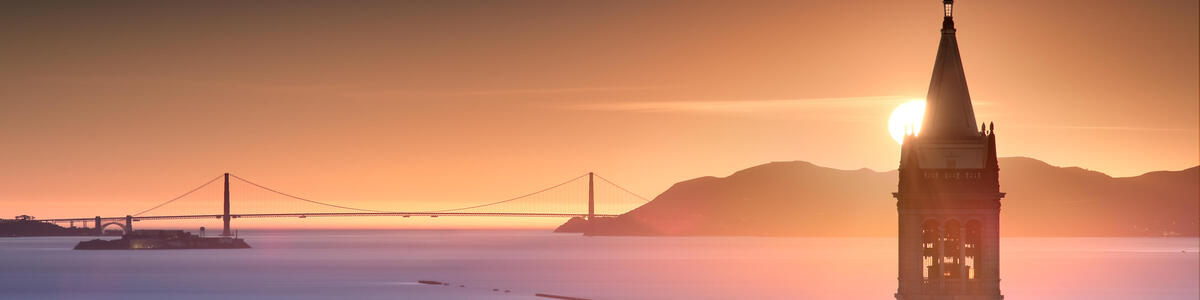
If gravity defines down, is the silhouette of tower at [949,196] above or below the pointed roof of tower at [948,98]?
below

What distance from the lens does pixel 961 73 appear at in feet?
195

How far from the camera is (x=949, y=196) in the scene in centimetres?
6025

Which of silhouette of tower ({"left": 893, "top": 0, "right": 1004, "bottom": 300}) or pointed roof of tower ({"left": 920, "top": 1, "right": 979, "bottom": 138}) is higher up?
pointed roof of tower ({"left": 920, "top": 1, "right": 979, "bottom": 138})

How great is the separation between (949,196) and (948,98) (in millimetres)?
3844

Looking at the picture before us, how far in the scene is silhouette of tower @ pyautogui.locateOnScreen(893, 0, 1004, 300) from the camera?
195 feet

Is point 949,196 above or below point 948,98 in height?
below

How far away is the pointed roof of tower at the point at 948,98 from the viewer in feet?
193

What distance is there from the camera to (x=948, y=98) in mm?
58906

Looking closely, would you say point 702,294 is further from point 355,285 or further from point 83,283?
point 83,283

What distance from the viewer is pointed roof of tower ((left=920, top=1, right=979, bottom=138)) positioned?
58.9m

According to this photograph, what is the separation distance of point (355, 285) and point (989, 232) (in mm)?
102687

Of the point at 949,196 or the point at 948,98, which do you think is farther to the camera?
the point at 949,196

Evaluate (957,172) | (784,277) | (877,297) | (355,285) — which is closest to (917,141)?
(957,172)

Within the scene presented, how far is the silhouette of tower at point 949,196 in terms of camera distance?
195 ft
